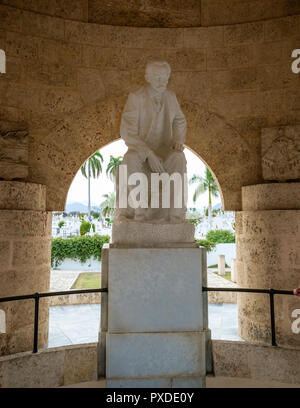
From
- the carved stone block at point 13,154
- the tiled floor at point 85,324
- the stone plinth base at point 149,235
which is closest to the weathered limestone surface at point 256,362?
the tiled floor at point 85,324

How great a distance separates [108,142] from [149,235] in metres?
2.20

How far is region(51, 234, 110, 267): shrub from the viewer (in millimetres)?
12500

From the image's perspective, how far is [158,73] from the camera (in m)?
2.32

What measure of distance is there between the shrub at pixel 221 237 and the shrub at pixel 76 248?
7099mm

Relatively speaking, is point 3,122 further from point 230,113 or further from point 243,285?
point 243,285

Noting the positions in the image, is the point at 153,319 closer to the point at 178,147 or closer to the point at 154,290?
the point at 154,290

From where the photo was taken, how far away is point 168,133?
246 centimetres

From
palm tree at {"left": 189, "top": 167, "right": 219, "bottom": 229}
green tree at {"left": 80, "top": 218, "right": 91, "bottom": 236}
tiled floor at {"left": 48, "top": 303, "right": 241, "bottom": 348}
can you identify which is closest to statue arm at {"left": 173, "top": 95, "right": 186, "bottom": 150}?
tiled floor at {"left": 48, "top": 303, "right": 241, "bottom": 348}

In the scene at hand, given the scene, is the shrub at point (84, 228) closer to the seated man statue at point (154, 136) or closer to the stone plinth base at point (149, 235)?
the seated man statue at point (154, 136)

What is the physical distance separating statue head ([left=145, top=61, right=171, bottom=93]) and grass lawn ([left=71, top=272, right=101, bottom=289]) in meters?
5.30

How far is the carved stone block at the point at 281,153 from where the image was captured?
3654 mm

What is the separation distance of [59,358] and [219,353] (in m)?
1.57

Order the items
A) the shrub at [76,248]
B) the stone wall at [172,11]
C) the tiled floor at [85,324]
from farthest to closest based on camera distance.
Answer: the shrub at [76,248], the stone wall at [172,11], the tiled floor at [85,324]
